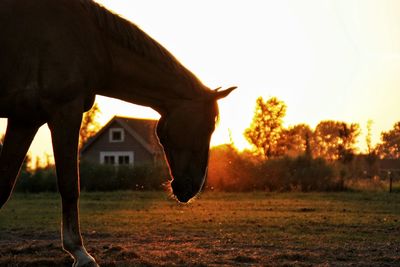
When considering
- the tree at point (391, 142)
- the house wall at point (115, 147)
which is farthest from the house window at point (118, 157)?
the tree at point (391, 142)

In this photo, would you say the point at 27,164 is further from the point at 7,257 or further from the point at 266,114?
the point at 7,257

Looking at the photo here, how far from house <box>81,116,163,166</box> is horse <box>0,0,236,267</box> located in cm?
4303

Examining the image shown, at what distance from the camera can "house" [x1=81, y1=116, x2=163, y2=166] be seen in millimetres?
49375

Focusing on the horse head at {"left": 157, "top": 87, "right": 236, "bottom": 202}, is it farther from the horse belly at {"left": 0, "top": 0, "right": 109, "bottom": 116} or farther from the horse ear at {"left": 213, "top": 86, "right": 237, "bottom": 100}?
the horse belly at {"left": 0, "top": 0, "right": 109, "bottom": 116}

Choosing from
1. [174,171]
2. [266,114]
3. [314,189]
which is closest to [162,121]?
[174,171]

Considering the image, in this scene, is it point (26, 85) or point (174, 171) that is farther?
point (174, 171)

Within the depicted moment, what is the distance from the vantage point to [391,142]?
63.5 meters

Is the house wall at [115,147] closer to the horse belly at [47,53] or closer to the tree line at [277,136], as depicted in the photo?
the tree line at [277,136]

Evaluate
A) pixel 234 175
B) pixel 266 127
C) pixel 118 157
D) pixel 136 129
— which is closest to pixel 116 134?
pixel 136 129

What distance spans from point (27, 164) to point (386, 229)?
98.2 ft

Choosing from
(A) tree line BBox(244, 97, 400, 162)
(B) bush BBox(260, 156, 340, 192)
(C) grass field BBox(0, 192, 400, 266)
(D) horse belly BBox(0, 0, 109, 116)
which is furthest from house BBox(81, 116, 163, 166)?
(D) horse belly BBox(0, 0, 109, 116)

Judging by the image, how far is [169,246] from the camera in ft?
28.8

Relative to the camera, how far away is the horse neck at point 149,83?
5387mm

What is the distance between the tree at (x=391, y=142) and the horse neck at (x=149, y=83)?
182 ft
